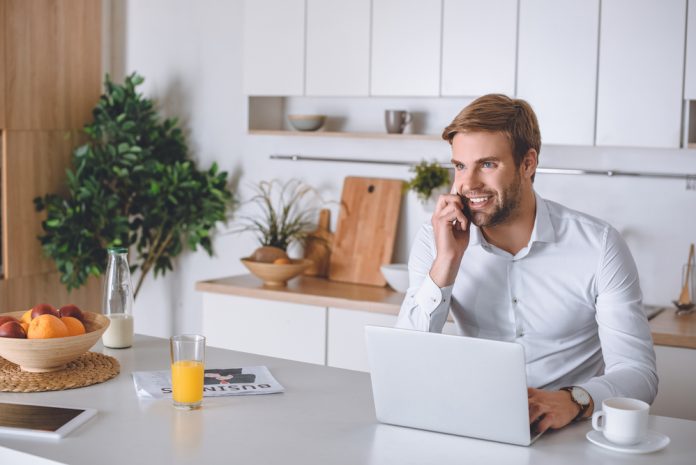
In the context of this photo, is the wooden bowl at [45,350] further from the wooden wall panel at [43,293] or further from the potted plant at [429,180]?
the wooden wall panel at [43,293]

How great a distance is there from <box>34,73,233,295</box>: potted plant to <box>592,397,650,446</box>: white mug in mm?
2966

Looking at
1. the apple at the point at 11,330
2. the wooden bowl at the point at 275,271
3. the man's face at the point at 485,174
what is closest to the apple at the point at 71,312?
the apple at the point at 11,330

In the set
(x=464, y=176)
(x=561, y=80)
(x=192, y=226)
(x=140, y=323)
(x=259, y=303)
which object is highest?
(x=561, y=80)

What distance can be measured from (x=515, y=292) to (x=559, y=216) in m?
0.24

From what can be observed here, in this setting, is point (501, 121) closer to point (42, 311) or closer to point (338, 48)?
point (42, 311)

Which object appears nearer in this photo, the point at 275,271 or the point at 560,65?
the point at 560,65

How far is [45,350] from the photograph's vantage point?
218 centimetres

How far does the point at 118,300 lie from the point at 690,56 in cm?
217

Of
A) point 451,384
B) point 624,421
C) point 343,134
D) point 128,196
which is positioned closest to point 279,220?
point 343,134

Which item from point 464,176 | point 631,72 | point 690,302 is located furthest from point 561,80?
point 464,176

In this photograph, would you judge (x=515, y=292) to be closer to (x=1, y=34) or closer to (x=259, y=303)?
(x=259, y=303)

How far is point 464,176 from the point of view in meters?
2.43

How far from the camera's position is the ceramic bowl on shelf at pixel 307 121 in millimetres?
4199

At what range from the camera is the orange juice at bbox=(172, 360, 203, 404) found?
2.01 m
